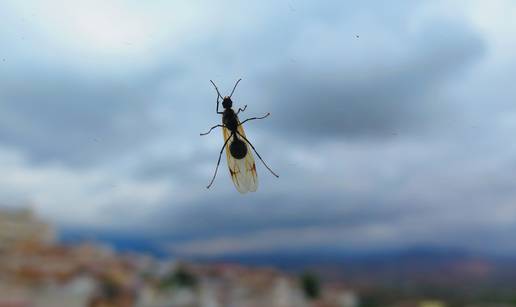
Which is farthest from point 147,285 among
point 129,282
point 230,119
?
point 230,119

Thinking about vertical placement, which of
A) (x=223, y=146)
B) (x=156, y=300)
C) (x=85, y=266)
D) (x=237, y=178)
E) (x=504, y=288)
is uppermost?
(x=85, y=266)

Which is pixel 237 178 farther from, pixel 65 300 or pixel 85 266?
pixel 85 266

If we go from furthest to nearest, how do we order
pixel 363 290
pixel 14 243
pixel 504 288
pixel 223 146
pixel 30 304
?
pixel 14 243 < pixel 363 290 < pixel 504 288 < pixel 30 304 < pixel 223 146

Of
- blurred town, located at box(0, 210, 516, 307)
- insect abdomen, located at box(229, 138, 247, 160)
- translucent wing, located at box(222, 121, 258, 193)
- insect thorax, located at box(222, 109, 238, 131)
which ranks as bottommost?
translucent wing, located at box(222, 121, 258, 193)

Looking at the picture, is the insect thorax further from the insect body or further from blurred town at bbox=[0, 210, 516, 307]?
blurred town at bbox=[0, 210, 516, 307]

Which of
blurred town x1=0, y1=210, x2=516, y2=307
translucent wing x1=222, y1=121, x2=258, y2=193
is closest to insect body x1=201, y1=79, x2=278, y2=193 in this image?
translucent wing x1=222, y1=121, x2=258, y2=193

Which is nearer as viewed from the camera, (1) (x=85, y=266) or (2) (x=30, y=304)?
(2) (x=30, y=304)

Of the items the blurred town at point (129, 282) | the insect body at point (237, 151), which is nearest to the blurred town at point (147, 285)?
the blurred town at point (129, 282)

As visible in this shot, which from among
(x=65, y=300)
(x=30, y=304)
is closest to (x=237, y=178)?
(x=30, y=304)
